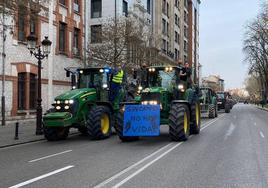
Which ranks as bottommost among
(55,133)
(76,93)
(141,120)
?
(55,133)

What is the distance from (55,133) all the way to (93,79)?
302 centimetres

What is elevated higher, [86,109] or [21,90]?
[21,90]

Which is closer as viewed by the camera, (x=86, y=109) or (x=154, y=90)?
(x=154, y=90)

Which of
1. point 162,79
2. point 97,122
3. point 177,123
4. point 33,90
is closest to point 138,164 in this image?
point 177,123

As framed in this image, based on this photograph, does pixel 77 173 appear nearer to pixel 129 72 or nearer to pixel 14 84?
pixel 14 84

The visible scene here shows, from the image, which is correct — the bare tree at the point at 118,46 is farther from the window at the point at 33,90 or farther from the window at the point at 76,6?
the window at the point at 33,90

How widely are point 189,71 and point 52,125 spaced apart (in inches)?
244

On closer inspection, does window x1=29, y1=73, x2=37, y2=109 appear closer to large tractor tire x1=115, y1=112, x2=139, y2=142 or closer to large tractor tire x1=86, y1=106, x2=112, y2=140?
large tractor tire x1=86, y1=106, x2=112, y2=140

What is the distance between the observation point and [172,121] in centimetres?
1681

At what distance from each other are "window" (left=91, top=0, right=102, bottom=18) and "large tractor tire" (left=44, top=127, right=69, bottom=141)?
29.7m

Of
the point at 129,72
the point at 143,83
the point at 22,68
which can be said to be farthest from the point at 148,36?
the point at 143,83

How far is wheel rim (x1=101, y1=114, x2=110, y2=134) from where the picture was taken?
18559 mm

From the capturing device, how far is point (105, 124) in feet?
62.0

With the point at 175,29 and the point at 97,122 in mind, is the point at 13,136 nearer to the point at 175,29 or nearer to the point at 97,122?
the point at 97,122
